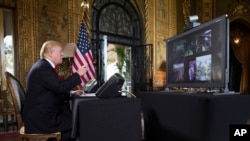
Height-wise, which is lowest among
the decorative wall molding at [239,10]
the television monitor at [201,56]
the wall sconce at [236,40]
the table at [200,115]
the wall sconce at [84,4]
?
the table at [200,115]

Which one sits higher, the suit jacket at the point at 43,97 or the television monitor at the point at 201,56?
the television monitor at the point at 201,56

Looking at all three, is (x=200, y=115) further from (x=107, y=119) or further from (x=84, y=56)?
(x=84, y=56)

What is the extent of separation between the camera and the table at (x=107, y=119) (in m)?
1.89

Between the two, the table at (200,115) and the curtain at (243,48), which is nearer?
the table at (200,115)

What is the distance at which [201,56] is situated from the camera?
2787 mm

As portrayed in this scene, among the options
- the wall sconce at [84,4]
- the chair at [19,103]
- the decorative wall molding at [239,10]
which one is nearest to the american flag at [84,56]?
the wall sconce at [84,4]

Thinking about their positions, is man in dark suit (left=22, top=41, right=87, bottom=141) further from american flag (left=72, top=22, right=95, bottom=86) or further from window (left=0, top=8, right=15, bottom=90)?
window (left=0, top=8, right=15, bottom=90)

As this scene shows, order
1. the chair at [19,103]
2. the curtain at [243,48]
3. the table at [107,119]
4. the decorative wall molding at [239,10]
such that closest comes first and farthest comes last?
the table at [107,119]
the chair at [19,103]
the decorative wall molding at [239,10]
the curtain at [243,48]

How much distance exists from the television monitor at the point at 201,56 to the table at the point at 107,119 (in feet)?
3.06

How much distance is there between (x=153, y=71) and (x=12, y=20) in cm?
545

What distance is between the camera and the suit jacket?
2281mm

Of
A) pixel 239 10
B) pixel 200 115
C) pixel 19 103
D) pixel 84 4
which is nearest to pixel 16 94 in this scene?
pixel 19 103

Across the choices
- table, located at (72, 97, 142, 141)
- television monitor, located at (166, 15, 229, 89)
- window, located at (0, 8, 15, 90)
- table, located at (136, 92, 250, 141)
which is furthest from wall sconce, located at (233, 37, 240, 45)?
table, located at (72, 97, 142, 141)

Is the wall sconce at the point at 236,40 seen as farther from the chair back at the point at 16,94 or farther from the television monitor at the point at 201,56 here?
the chair back at the point at 16,94
